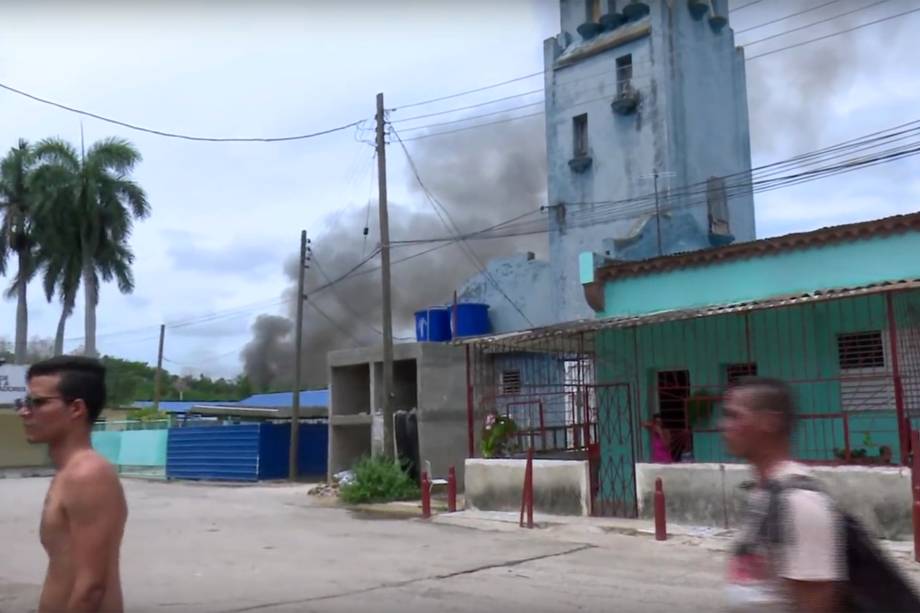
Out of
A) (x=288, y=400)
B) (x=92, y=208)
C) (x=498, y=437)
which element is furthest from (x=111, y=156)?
(x=498, y=437)

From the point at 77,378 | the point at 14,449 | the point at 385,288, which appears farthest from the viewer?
the point at 14,449

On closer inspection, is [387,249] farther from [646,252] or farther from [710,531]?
[710,531]

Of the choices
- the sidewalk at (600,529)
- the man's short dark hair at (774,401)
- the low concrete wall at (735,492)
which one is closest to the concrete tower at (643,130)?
the sidewalk at (600,529)

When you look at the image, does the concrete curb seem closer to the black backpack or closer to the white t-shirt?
the white t-shirt

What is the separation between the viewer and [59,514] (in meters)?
3.25

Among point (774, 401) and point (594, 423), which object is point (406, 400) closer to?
point (594, 423)

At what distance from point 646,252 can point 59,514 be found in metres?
21.3

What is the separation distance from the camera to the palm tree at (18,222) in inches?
1560

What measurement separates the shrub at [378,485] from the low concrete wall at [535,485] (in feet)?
11.4

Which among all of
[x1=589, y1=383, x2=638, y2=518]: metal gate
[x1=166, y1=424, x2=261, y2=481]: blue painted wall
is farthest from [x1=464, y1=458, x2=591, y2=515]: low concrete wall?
[x1=166, y1=424, x2=261, y2=481]: blue painted wall

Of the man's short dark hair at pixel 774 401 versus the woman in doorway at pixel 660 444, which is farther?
the woman in doorway at pixel 660 444

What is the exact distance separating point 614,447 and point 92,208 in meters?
28.8

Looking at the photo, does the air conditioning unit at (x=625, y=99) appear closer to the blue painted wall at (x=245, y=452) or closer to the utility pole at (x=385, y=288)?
the utility pole at (x=385, y=288)

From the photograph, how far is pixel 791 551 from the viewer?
2.90 metres
